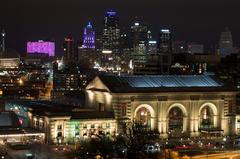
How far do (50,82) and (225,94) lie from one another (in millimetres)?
75751

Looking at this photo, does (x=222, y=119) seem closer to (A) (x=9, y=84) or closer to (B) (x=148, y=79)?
(B) (x=148, y=79)

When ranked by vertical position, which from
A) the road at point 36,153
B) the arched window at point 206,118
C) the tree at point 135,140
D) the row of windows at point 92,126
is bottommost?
the road at point 36,153

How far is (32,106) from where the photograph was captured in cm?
7781

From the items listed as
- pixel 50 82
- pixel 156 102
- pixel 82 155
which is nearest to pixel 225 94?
pixel 156 102

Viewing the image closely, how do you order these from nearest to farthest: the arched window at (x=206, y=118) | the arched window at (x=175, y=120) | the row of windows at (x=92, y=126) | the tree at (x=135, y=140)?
the tree at (x=135, y=140), the row of windows at (x=92, y=126), the arched window at (x=175, y=120), the arched window at (x=206, y=118)

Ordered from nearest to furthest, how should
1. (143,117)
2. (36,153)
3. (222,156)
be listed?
(222,156)
(36,153)
(143,117)

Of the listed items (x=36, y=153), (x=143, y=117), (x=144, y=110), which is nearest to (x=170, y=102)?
(x=144, y=110)

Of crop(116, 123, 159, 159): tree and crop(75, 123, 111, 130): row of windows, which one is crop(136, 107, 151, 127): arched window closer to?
crop(116, 123, 159, 159): tree

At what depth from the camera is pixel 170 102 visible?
250 ft

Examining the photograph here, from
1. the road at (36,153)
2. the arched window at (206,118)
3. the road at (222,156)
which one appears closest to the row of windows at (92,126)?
the road at (36,153)

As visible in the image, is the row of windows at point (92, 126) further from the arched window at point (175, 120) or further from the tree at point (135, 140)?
the arched window at point (175, 120)

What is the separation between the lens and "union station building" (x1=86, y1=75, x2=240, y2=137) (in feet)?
243

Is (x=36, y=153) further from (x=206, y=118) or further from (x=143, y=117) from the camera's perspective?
(x=206, y=118)

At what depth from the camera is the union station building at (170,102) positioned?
7394 centimetres
